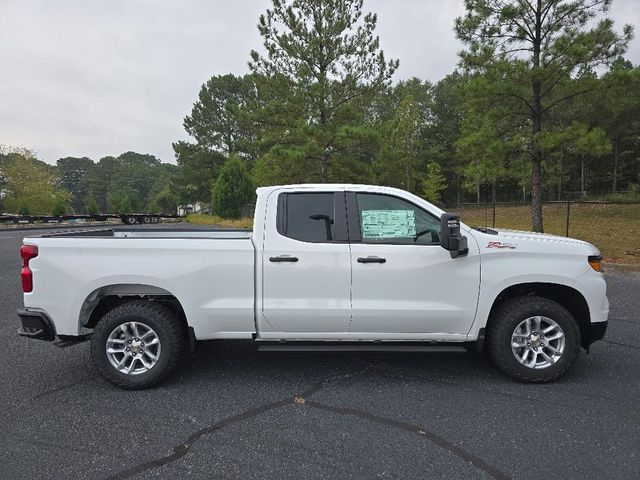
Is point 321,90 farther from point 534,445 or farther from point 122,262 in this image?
point 534,445

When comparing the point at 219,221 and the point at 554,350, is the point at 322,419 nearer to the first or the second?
the point at 554,350

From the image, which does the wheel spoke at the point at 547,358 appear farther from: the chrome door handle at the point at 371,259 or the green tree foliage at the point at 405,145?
the green tree foliage at the point at 405,145

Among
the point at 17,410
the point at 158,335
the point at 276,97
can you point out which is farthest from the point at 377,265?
the point at 276,97

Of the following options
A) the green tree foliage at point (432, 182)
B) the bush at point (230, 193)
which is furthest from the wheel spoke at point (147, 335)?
the green tree foliage at point (432, 182)

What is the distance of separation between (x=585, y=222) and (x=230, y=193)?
2475 cm

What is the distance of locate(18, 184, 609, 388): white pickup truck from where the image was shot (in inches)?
138

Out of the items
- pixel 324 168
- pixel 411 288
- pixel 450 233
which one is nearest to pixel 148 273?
pixel 411 288

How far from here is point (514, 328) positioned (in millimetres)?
3588

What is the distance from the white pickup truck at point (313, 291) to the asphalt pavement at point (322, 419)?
35cm

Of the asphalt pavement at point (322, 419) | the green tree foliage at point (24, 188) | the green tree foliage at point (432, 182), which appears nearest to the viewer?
the asphalt pavement at point (322, 419)

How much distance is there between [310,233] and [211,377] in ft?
5.47

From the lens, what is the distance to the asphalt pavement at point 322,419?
250 cm

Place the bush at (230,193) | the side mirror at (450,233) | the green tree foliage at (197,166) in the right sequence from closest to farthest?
the side mirror at (450,233)
the bush at (230,193)
the green tree foliage at (197,166)

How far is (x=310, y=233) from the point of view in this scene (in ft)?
12.0
